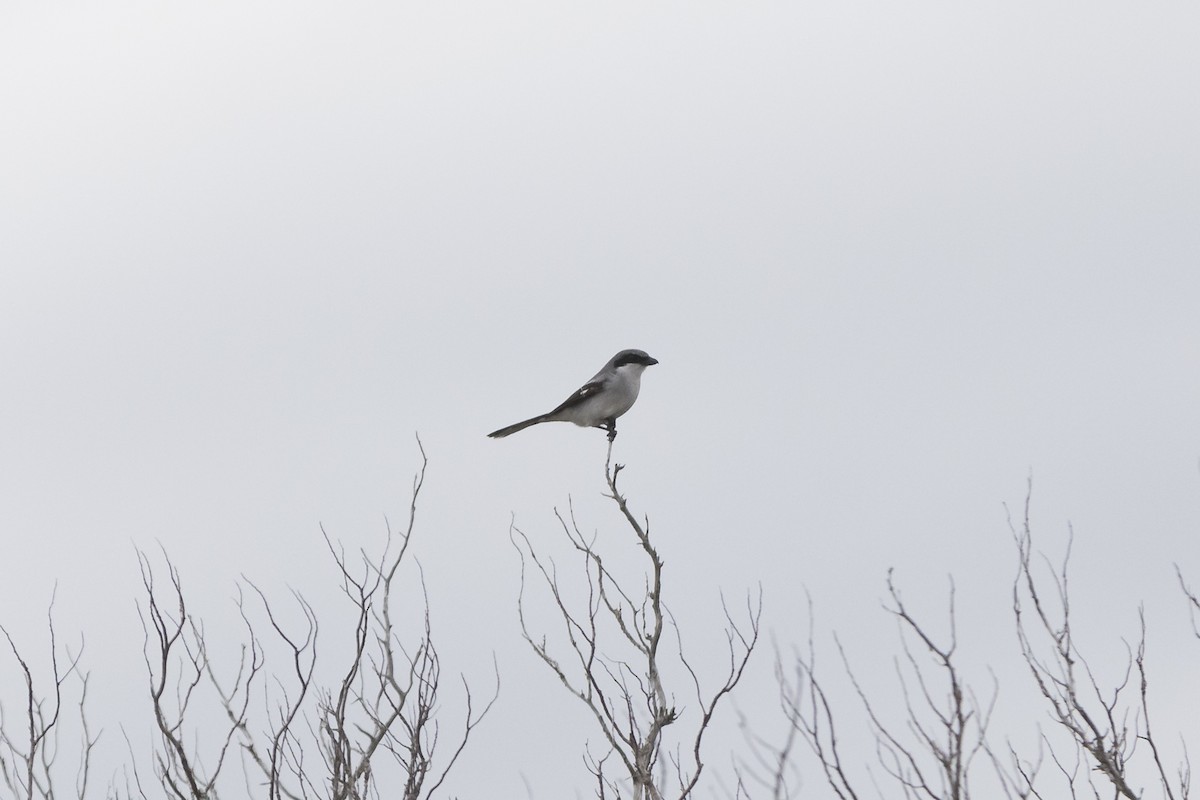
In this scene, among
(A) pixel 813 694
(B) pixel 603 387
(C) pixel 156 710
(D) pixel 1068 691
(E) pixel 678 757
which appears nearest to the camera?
(A) pixel 813 694

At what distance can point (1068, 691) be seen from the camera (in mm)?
6957

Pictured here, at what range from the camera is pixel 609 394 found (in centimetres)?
1374

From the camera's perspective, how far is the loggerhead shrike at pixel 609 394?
13.7 meters

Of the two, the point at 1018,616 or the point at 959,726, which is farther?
the point at 1018,616

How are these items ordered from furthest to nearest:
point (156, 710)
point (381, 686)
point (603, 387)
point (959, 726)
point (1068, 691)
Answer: point (603, 387) → point (381, 686) → point (1068, 691) → point (156, 710) → point (959, 726)

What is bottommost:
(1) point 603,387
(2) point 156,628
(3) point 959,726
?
(3) point 959,726

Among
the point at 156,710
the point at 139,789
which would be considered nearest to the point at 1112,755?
Result: the point at 156,710

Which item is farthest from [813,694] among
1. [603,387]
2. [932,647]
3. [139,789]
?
[603,387]

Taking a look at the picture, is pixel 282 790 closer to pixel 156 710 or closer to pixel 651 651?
pixel 156 710

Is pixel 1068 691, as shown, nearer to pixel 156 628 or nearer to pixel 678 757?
pixel 678 757

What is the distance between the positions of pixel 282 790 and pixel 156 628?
0.95 metres

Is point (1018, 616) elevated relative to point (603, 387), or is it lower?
lower

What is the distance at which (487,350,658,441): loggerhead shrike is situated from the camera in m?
13.7

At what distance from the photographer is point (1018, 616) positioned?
6.99 m
